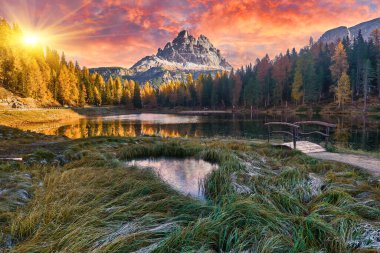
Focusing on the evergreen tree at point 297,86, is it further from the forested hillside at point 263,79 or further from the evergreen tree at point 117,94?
the evergreen tree at point 117,94

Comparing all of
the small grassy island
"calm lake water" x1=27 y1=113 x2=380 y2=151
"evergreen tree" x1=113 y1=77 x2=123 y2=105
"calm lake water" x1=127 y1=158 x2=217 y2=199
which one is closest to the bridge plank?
the small grassy island

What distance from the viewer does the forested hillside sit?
180 ft

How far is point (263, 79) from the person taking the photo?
7088 cm

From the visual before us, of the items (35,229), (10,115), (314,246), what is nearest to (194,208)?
(314,246)

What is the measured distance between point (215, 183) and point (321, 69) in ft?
219

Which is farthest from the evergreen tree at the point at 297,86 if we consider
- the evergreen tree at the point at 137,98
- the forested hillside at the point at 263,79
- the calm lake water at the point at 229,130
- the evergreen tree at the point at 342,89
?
the evergreen tree at the point at 137,98

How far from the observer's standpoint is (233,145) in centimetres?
1484

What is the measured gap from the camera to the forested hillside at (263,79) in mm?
54906

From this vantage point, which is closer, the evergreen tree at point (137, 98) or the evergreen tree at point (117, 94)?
the evergreen tree at point (137, 98)

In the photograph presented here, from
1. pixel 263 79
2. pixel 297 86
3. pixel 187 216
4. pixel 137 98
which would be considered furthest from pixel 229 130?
pixel 137 98

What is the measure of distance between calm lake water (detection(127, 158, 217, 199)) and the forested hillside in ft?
170

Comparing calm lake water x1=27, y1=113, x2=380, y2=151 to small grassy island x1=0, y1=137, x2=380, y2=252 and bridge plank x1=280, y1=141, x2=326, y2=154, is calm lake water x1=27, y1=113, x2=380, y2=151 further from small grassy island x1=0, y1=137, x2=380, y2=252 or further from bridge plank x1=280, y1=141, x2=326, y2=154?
small grassy island x1=0, y1=137, x2=380, y2=252

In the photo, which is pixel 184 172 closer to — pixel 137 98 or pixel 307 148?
pixel 307 148

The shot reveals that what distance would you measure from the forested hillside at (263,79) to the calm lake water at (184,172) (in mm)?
51933
